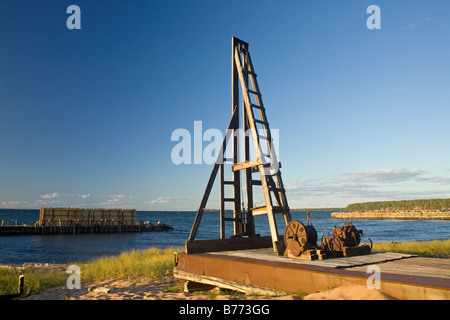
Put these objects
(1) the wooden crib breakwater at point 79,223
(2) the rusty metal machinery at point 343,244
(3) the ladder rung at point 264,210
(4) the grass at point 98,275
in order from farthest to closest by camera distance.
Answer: (1) the wooden crib breakwater at point 79,223, (4) the grass at point 98,275, (3) the ladder rung at point 264,210, (2) the rusty metal machinery at point 343,244

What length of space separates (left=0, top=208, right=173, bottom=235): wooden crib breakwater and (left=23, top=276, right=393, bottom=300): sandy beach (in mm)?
50069

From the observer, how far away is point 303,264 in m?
6.57

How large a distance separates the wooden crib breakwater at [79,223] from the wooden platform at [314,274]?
54.2 metres

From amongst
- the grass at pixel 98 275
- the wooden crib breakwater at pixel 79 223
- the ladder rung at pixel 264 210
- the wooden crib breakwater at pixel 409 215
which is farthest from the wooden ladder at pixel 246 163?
the wooden crib breakwater at pixel 409 215

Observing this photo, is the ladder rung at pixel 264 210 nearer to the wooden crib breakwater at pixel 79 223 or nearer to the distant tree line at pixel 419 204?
the wooden crib breakwater at pixel 79 223

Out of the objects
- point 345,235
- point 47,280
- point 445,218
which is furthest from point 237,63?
point 445,218

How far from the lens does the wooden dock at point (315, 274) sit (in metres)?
4.58

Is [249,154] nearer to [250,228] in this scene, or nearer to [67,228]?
[250,228]

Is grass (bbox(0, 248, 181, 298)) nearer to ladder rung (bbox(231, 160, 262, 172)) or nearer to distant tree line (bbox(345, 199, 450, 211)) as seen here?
ladder rung (bbox(231, 160, 262, 172))

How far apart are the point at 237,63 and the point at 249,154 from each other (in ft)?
10.8

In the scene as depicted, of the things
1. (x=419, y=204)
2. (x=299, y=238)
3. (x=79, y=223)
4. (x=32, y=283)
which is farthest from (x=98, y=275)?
(x=419, y=204)

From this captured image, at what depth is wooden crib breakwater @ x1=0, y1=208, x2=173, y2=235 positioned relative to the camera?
5273cm
